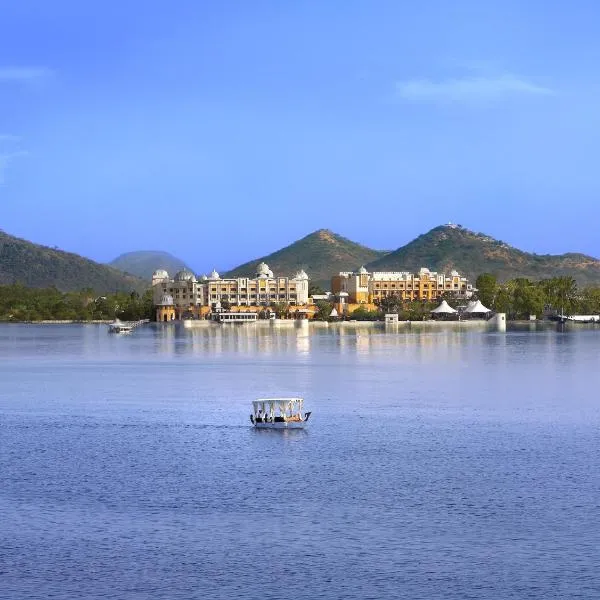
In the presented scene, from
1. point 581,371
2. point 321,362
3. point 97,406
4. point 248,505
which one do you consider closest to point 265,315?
point 321,362

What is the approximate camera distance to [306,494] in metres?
27.6

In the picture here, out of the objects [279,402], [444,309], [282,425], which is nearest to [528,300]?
[444,309]

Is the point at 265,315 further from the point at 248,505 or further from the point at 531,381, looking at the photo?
the point at 248,505

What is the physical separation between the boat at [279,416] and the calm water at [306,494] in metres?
0.59

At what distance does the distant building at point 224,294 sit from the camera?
18912 cm

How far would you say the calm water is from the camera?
69.7 ft

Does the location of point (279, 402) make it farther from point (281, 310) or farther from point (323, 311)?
point (281, 310)

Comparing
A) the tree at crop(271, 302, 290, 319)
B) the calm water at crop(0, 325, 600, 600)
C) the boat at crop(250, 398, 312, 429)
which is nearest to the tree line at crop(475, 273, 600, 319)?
the tree at crop(271, 302, 290, 319)

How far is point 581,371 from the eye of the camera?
212ft

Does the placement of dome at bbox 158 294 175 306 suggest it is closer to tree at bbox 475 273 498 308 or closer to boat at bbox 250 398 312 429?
tree at bbox 475 273 498 308

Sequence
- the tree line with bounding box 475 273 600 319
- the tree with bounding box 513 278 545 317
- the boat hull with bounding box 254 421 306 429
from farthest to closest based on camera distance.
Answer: the tree line with bounding box 475 273 600 319
the tree with bounding box 513 278 545 317
the boat hull with bounding box 254 421 306 429

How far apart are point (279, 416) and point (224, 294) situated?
495ft

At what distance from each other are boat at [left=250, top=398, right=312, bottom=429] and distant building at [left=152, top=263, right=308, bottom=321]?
146m

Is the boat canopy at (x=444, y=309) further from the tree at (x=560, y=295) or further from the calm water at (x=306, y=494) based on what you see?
the calm water at (x=306, y=494)
